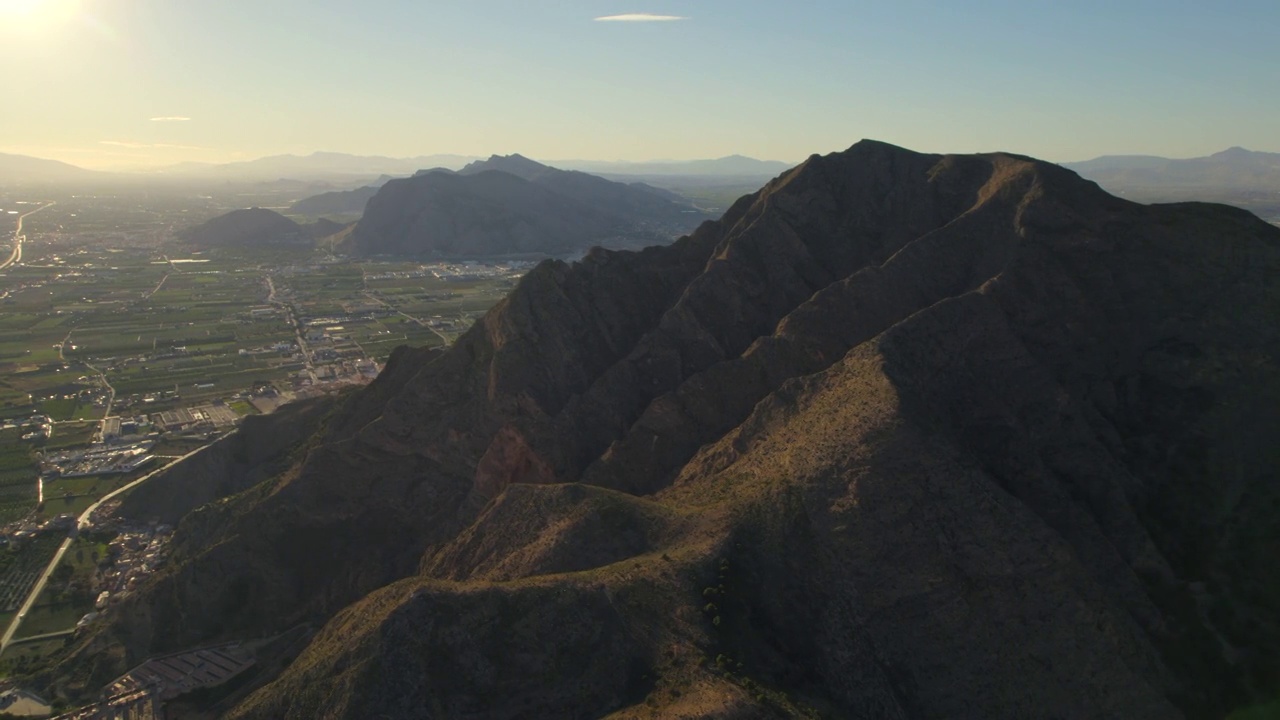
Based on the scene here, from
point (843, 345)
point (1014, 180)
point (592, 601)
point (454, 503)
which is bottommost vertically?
point (454, 503)

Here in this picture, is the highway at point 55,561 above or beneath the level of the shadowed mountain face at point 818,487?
beneath

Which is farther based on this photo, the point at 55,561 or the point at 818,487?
the point at 55,561

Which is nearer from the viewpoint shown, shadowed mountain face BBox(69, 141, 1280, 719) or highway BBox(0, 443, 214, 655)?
shadowed mountain face BBox(69, 141, 1280, 719)

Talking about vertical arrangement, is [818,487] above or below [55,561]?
above

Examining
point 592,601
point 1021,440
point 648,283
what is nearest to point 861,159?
point 648,283

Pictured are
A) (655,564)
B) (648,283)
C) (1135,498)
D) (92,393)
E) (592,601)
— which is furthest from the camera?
(92,393)

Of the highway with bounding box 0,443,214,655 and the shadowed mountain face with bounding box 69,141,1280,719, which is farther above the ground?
the shadowed mountain face with bounding box 69,141,1280,719

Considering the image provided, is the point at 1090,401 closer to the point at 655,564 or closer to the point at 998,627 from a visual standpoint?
the point at 998,627

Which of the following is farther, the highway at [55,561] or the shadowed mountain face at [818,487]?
the highway at [55,561]
